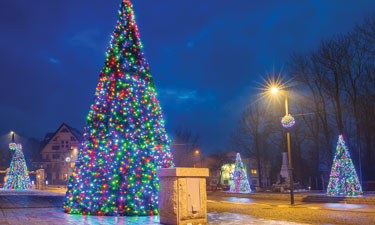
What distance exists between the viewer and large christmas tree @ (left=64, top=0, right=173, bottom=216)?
11.4 m

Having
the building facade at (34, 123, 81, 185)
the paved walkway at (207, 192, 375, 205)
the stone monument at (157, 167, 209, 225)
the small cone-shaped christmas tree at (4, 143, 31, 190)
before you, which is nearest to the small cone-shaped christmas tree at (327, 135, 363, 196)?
the paved walkway at (207, 192, 375, 205)

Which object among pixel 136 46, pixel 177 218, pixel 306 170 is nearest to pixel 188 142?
pixel 306 170

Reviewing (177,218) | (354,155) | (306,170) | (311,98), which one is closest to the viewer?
(177,218)

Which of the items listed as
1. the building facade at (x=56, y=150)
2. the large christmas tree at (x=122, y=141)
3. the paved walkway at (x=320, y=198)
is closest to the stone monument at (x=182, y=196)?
the large christmas tree at (x=122, y=141)

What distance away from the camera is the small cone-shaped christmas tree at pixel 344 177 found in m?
20.8

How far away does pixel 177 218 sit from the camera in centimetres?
871

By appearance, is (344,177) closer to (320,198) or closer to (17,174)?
(320,198)

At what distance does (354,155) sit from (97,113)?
37176mm

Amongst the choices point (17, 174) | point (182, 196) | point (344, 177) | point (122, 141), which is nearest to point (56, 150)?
point (17, 174)

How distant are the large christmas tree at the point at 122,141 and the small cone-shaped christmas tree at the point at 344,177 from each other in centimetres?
1340

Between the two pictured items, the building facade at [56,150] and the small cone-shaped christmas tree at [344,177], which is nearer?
the small cone-shaped christmas tree at [344,177]

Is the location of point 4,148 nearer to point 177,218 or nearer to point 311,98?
point 311,98

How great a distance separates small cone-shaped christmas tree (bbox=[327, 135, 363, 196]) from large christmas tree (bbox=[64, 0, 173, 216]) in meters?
13.4

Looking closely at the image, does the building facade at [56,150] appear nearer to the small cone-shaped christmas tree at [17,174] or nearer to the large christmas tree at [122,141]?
the small cone-shaped christmas tree at [17,174]
